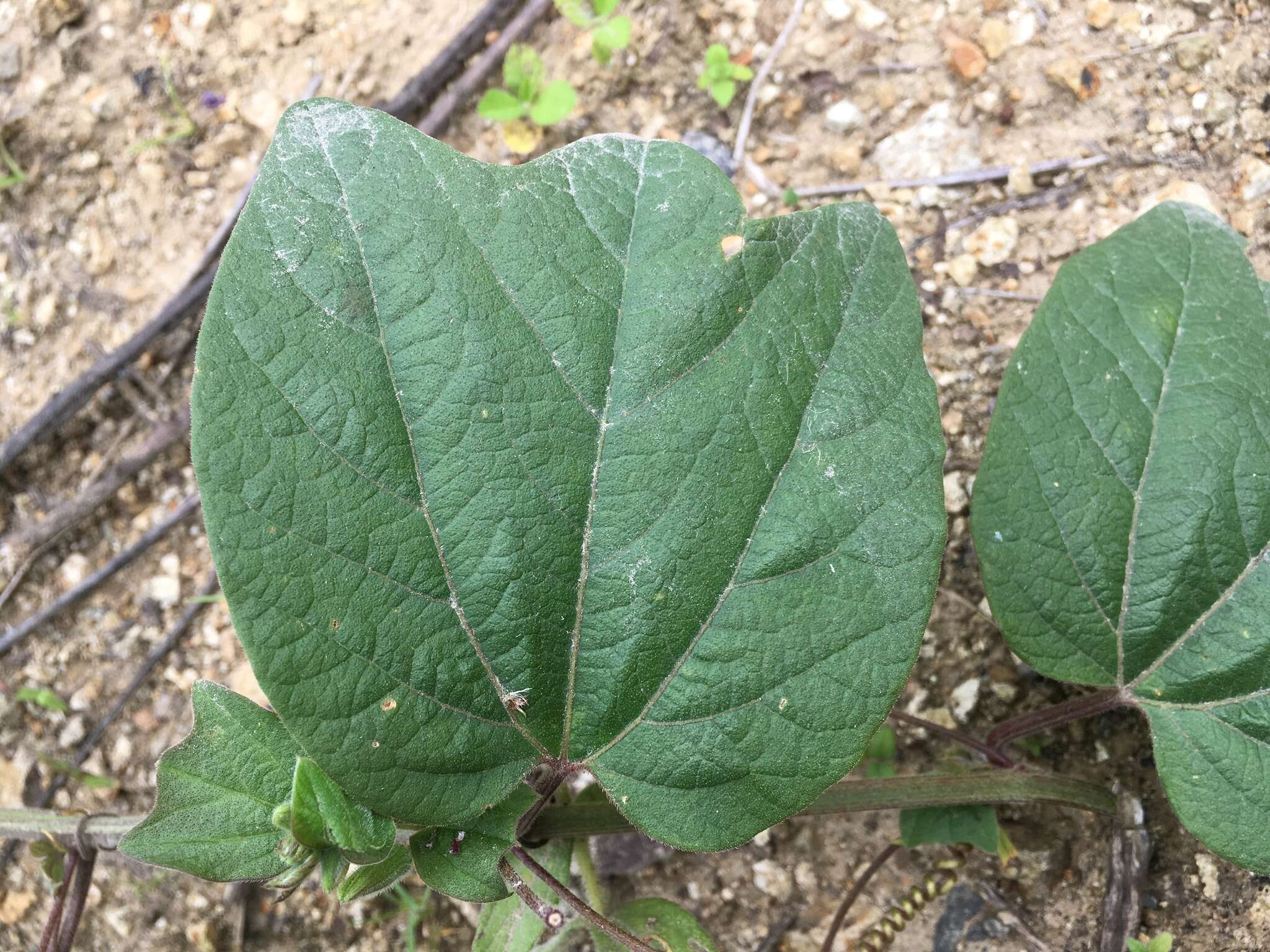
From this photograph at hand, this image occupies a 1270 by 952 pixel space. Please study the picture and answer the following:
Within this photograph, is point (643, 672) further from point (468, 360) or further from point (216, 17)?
point (216, 17)

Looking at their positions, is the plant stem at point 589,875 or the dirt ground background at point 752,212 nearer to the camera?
the plant stem at point 589,875

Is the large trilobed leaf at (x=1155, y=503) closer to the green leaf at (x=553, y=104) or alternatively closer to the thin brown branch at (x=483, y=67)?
the green leaf at (x=553, y=104)

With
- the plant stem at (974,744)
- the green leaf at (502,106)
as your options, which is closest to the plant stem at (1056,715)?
the plant stem at (974,744)

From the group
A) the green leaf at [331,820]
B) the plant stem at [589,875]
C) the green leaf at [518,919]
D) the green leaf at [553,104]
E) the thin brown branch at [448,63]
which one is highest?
the thin brown branch at [448,63]

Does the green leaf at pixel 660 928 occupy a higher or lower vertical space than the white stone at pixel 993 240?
lower

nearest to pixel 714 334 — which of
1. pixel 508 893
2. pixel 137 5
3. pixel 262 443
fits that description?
pixel 262 443

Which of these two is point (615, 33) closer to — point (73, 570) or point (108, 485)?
point (108, 485)

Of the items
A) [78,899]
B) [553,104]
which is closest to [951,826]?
[78,899]
